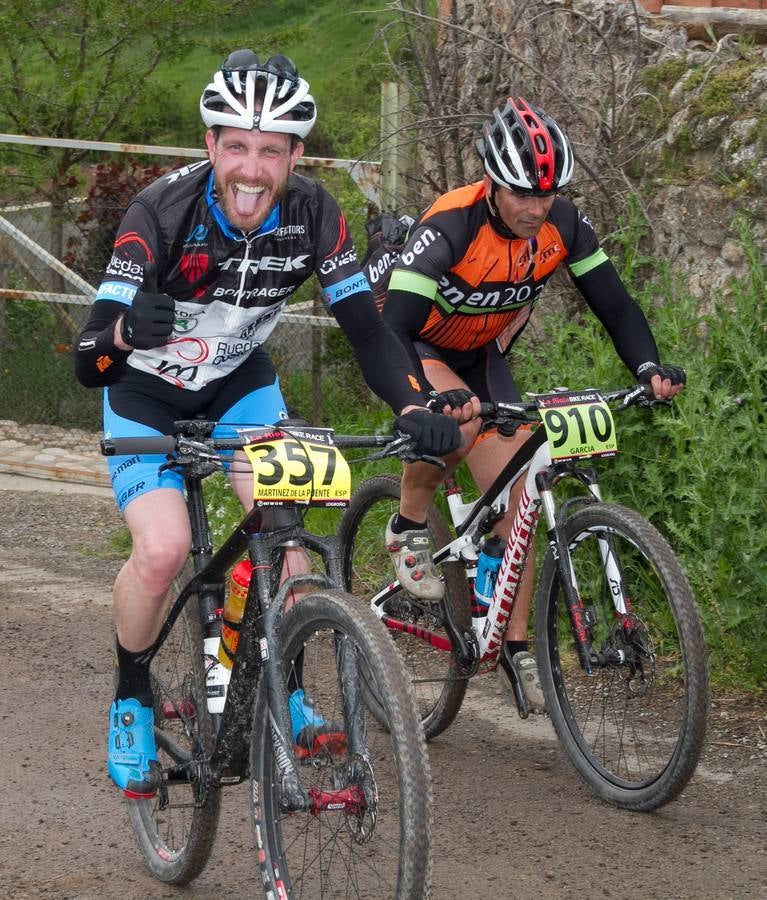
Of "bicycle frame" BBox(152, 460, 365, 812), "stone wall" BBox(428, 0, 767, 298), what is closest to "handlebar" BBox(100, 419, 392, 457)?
"bicycle frame" BBox(152, 460, 365, 812)

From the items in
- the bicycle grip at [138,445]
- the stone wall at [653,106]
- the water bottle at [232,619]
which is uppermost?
the stone wall at [653,106]

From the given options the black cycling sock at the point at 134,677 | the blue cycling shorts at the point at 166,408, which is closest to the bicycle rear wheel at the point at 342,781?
the black cycling sock at the point at 134,677

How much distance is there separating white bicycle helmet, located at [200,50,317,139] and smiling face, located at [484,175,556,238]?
1.16m

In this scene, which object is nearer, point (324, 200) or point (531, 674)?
point (324, 200)

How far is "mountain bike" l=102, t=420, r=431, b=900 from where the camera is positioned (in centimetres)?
317

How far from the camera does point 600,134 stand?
7.64m

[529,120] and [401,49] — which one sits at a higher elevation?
[401,49]

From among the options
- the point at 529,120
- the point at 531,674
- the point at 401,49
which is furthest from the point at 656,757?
the point at 401,49

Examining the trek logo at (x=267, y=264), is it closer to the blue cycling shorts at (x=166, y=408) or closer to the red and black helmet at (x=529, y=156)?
the blue cycling shorts at (x=166, y=408)

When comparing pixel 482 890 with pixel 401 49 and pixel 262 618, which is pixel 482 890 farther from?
pixel 401 49

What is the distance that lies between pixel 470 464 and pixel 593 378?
116 cm

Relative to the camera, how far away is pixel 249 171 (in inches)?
160

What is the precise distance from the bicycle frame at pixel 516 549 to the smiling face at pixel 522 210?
31.1 inches

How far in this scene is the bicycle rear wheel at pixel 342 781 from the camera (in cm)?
312
